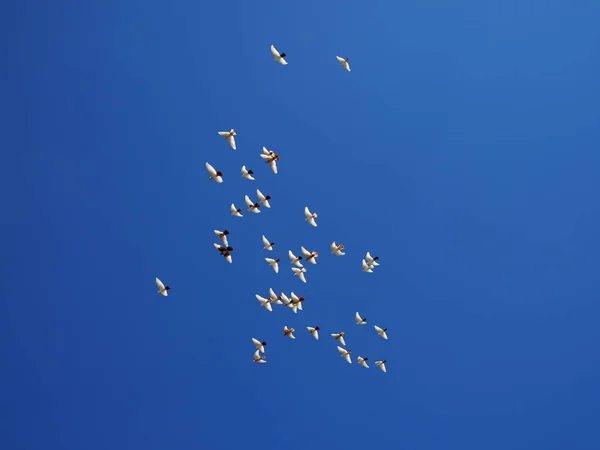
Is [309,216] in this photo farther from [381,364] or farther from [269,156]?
[381,364]

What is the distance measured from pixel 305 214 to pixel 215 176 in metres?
4.27

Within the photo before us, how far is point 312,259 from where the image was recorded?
2844cm

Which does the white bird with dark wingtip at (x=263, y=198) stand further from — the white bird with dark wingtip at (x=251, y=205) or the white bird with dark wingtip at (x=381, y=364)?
the white bird with dark wingtip at (x=381, y=364)

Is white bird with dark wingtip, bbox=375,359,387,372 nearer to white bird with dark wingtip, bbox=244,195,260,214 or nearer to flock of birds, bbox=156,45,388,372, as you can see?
flock of birds, bbox=156,45,388,372

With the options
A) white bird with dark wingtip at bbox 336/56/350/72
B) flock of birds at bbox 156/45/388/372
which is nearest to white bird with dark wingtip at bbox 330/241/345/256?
flock of birds at bbox 156/45/388/372

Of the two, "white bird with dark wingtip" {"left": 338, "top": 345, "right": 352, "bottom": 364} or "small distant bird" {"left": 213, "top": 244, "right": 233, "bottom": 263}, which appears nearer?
"small distant bird" {"left": 213, "top": 244, "right": 233, "bottom": 263}

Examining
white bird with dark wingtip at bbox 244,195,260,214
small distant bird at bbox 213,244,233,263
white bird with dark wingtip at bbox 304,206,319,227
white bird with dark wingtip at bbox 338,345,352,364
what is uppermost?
white bird with dark wingtip at bbox 304,206,319,227

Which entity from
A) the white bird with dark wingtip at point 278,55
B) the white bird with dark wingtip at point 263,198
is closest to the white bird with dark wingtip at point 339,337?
the white bird with dark wingtip at point 263,198

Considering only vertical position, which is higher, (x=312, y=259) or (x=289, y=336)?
A: (x=312, y=259)

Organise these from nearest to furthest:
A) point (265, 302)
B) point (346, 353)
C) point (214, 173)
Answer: point (214, 173) → point (265, 302) → point (346, 353)

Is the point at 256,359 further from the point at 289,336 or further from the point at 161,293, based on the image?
the point at 161,293

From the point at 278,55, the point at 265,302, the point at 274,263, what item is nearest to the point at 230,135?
the point at 278,55

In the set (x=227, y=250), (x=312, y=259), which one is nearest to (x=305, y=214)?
(x=312, y=259)

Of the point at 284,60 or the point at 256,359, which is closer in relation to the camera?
the point at 284,60
